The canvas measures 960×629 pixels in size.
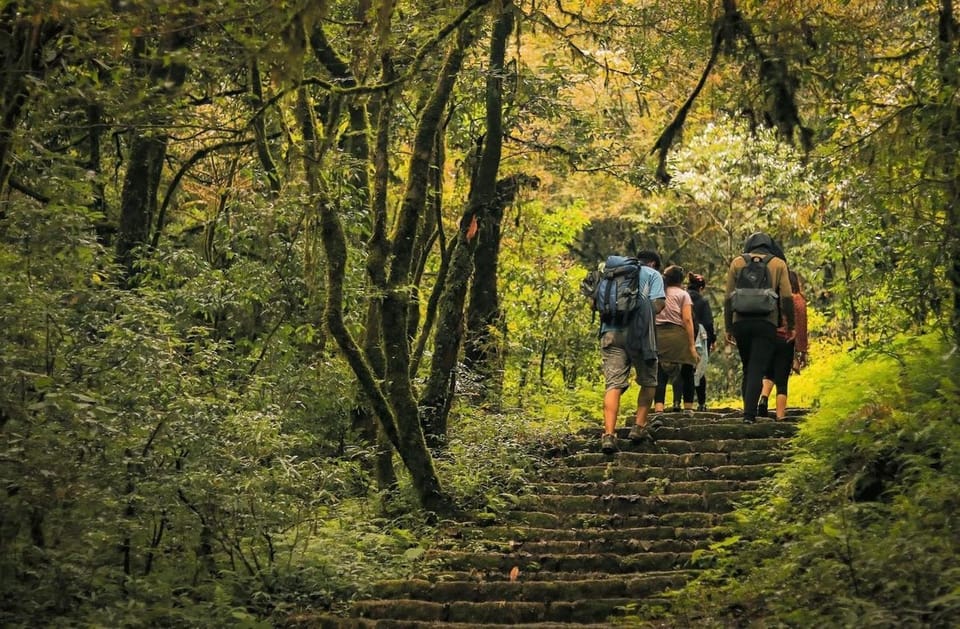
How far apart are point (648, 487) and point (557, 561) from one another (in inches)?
82.0

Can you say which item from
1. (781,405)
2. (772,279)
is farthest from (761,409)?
(772,279)

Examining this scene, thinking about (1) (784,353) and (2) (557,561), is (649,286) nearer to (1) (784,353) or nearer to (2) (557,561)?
(1) (784,353)

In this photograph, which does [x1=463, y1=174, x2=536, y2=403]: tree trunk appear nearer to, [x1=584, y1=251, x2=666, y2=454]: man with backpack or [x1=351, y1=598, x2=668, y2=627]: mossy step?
[x1=584, y1=251, x2=666, y2=454]: man with backpack

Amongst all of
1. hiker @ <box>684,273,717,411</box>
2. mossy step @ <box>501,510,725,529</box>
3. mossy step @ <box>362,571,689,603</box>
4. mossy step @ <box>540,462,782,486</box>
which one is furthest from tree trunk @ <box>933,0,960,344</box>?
hiker @ <box>684,273,717,411</box>

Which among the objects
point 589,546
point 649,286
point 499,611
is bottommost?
point 499,611

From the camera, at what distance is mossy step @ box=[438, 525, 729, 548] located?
9688 mm

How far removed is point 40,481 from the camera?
753 cm

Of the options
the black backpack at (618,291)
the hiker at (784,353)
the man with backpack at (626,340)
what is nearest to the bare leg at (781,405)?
the hiker at (784,353)

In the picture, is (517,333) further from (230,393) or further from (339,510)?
(230,393)

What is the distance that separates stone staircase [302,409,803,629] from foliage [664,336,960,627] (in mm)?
502

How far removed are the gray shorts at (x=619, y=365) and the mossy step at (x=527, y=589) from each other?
333cm

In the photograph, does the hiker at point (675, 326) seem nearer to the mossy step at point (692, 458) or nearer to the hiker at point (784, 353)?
the hiker at point (784, 353)

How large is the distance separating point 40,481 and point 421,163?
510 centimetres

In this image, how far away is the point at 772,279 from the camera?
12469mm
